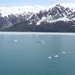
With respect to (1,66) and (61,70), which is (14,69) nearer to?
(1,66)

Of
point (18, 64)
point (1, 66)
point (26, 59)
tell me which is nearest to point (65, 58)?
point (26, 59)

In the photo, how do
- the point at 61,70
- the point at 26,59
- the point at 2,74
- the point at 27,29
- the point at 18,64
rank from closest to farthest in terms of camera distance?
the point at 2,74 < the point at 61,70 < the point at 18,64 < the point at 26,59 < the point at 27,29

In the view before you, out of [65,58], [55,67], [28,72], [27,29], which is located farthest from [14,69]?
[27,29]

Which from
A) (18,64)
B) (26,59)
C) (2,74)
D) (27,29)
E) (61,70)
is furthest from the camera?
(27,29)

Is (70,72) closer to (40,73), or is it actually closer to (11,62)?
(40,73)

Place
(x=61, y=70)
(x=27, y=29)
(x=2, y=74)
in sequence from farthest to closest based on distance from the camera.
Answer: (x=27, y=29) < (x=61, y=70) < (x=2, y=74)

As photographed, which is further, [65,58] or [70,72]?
[65,58]

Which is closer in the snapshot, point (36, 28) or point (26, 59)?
point (26, 59)
